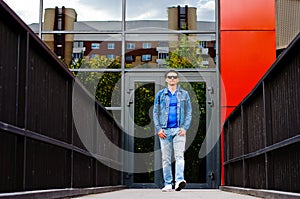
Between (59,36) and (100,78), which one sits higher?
(59,36)

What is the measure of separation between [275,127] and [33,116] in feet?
7.93

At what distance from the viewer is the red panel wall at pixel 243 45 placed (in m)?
13.0

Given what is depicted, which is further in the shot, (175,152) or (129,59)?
(129,59)

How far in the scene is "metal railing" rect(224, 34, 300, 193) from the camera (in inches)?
198

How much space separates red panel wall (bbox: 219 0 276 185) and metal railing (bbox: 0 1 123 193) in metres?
6.00

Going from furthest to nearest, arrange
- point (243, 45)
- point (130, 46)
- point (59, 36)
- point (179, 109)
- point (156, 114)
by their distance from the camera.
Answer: point (59, 36)
point (130, 46)
point (243, 45)
point (156, 114)
point (179, 109)

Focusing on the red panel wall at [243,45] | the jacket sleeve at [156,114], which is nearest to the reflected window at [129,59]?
the red panel wall at [243,45]

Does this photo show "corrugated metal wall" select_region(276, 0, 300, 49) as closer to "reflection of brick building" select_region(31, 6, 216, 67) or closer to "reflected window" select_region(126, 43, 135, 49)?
"reflection of brick building" select_region(31, 6, 216, 67)

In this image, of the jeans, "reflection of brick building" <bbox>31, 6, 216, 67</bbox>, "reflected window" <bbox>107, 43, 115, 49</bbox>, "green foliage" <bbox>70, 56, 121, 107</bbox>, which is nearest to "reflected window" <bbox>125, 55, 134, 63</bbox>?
"reflection of brick building" <bbox>31, 6, 216, 67</bbox>

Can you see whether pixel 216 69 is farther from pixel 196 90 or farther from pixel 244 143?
pixel 244 143

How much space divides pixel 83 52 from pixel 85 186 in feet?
19.5

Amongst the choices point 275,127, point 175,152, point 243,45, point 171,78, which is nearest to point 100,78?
point 243,45

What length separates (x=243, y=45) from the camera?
13.1 m

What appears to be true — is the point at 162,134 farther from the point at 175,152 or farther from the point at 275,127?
the point at 275,127
